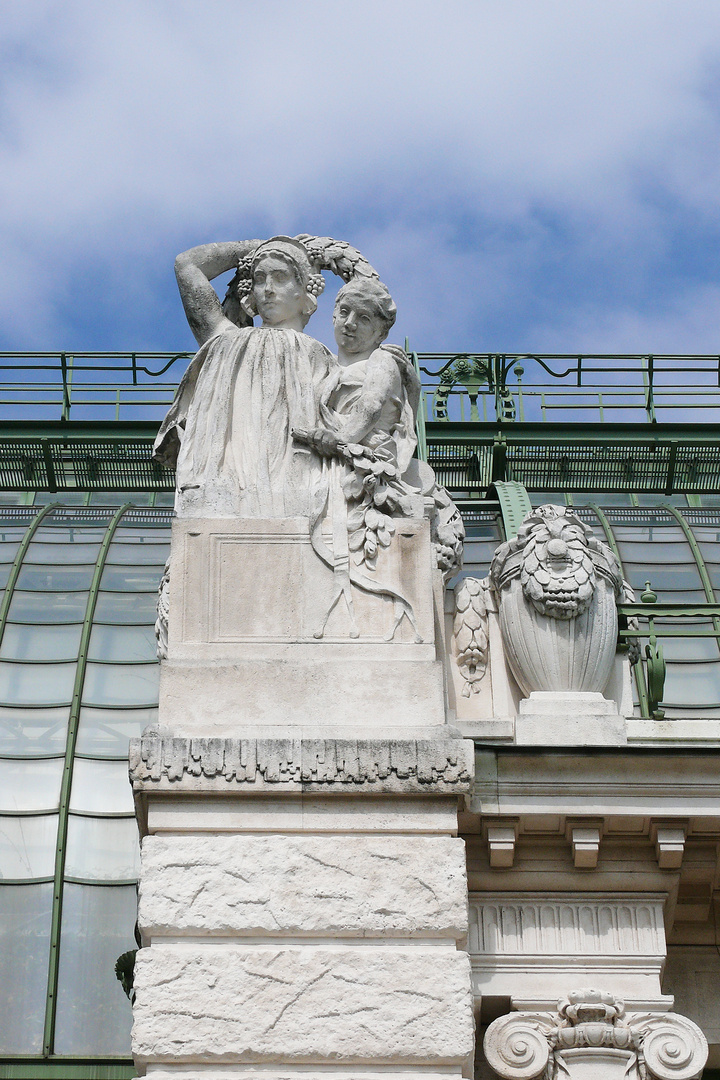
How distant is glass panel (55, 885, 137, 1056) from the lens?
1427cm

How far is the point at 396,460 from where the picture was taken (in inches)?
527

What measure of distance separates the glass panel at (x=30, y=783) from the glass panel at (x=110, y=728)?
332 millimetres

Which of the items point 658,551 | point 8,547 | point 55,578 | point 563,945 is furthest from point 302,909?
point 8,547

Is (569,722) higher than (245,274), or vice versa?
(245,274)

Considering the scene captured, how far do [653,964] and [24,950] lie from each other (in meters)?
5.37

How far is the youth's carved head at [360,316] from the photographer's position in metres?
14.0

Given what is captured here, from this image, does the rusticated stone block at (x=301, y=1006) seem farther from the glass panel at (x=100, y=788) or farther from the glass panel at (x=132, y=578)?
the glass panel at (x=132, y=578)

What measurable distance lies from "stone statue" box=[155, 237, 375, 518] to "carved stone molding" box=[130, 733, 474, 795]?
1.94 m

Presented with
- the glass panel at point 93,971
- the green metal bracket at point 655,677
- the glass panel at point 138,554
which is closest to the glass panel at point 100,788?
the glass panel at point 93,971

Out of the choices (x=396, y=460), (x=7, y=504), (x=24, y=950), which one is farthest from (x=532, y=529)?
(x=7, y=504)

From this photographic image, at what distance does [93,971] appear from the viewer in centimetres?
1462

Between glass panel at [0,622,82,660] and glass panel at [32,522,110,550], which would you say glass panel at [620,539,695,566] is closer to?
glass panel at [32,522,110,550]

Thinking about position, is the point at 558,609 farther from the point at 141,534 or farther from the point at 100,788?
the point at 141,534

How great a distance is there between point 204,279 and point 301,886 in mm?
5367
